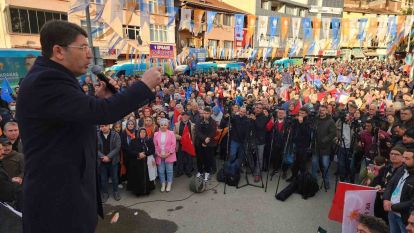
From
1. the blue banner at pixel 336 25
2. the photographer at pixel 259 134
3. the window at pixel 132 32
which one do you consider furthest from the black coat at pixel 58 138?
the blue banner at pixel 336 25

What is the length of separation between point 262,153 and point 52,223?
246 inches

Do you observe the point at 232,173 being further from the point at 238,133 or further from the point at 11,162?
the point at 11,162

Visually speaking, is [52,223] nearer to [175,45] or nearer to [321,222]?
[321,222]

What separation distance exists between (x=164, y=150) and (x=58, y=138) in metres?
5.09

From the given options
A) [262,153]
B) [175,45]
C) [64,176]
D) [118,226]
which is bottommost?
[118,226]

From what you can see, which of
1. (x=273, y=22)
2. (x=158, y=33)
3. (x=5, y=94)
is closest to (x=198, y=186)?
(x=5, y=94)

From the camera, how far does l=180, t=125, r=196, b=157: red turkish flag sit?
23.1 feet

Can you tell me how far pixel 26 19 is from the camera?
20.0 metres

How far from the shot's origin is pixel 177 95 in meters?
11.0

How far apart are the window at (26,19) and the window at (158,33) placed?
9284mm

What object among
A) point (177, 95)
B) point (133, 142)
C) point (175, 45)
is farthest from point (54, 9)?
point (133, 142)

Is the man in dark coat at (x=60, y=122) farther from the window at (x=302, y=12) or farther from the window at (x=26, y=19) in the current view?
the window at (x=302, y=12)

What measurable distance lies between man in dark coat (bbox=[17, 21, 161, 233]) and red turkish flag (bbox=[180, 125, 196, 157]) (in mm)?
5590

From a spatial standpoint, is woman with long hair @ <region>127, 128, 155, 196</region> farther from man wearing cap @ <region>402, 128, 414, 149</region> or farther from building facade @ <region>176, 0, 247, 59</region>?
building facade @ <region>176, 0, 247, 59</region>
